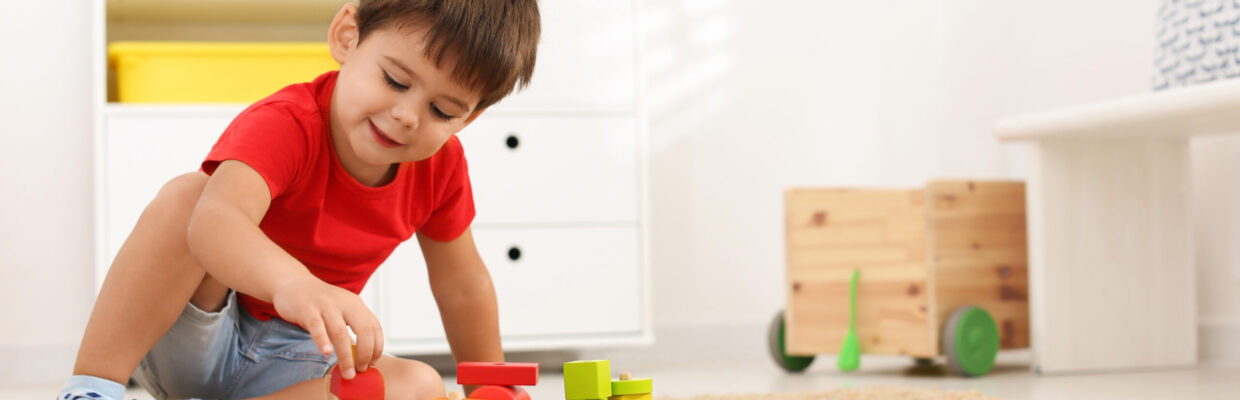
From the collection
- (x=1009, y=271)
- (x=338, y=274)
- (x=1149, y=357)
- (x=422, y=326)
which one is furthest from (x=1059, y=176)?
(x=338, y=274)

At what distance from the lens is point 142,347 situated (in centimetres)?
→ 79

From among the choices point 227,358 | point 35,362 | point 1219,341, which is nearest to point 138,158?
point 35,362

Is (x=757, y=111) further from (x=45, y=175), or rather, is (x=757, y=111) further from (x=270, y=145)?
(x=270, y=145)

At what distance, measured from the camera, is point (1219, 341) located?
1.60 metres

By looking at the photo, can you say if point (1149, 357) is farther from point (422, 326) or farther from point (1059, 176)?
point (422, 326)

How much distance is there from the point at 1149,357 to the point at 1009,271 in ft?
0.72

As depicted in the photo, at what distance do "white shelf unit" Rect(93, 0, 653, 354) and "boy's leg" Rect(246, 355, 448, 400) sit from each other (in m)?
Answer: 0.65

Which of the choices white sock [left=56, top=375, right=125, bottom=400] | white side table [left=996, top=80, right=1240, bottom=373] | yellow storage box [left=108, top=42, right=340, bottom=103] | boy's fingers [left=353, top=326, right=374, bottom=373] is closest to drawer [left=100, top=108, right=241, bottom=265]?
yellow storage box [left=108, top=42, right=340, bottom=103]

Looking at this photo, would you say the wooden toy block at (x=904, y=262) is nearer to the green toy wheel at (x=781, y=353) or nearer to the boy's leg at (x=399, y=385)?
the green toy wheel at (x=781, y=353)

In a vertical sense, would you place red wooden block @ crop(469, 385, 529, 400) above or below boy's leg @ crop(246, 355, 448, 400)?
above

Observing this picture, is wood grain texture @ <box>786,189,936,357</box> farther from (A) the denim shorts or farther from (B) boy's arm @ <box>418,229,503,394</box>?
(A) the denim shorts

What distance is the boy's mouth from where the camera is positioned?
75cm

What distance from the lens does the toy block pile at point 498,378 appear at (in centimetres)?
Result: 63

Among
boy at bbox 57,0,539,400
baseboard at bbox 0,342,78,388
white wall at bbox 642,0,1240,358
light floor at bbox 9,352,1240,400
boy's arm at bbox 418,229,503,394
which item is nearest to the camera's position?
boy at bbox 57,0,539,400
